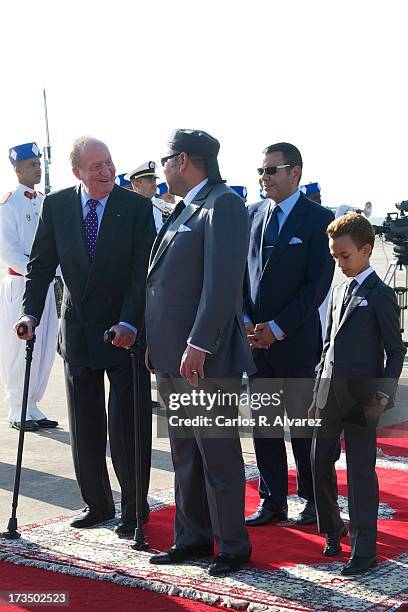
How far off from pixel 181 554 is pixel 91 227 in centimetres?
173

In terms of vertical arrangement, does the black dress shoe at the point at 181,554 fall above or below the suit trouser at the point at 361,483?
below

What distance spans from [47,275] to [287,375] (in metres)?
1.37

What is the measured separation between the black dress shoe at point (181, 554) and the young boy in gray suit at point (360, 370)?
0.69 meters

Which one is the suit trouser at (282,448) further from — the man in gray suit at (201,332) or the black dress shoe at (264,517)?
the man in gray suit at (201,332)

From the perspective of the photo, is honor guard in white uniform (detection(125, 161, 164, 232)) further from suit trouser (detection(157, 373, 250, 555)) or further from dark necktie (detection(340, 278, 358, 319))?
dark necktie (detection(340, 278, 358, 319))

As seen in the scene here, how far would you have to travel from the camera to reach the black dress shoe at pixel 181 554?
4777 mm

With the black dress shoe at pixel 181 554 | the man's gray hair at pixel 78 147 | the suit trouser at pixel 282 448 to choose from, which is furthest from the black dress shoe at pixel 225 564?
the man's gray hair at pixel 78 147

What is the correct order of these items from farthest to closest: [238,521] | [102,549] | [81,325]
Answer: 1. [81,325]
2. [102,549]
3. [238,521]

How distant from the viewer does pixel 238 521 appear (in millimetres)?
4672

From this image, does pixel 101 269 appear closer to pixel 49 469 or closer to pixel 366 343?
pixel 366 343

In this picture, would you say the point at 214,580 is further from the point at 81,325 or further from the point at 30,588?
the point at 81,325

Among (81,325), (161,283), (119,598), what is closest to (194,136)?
(161,283)

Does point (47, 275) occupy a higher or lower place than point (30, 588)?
higher

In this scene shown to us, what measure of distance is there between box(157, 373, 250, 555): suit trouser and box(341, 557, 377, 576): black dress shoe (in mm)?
452
